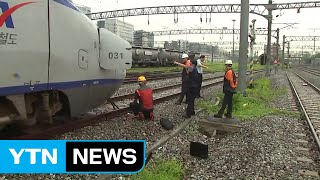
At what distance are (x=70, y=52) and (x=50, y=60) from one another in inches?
24.2

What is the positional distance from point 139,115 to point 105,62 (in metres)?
2.14

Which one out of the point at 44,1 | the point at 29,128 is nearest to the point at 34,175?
the point at 29,128

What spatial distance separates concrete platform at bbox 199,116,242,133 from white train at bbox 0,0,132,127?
2505 mm

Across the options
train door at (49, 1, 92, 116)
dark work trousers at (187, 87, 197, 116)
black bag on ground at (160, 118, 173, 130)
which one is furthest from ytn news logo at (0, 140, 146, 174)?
dark work trousers at (187, 87, 197, 116)

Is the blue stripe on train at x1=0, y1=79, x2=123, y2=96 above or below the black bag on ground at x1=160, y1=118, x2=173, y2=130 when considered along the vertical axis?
above

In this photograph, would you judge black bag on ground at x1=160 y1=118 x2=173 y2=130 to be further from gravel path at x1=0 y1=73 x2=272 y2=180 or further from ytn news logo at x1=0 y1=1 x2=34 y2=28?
ytn news logo at x1=0 y1=1 x2=34 y2=28

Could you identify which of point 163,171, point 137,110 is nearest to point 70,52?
point 163,171

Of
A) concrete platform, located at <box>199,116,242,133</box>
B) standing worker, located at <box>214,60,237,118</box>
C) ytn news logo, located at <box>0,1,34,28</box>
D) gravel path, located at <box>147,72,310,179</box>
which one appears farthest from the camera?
standing worker, located at <box>214,60,237,118</box>

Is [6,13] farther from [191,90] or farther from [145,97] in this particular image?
[191,90]

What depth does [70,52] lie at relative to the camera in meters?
6.66

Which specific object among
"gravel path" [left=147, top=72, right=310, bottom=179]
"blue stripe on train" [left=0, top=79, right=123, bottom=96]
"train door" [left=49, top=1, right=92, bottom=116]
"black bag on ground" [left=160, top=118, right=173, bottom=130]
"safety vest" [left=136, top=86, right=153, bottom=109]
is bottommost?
"gravel path" [left=147, top=72, right=310, bottom=179]

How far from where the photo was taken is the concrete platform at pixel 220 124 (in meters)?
8.59

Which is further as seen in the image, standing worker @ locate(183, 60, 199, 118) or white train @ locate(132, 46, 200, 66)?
white train @ locate(132, 46, 200, 66)

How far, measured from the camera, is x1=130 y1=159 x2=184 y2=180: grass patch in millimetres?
5246
